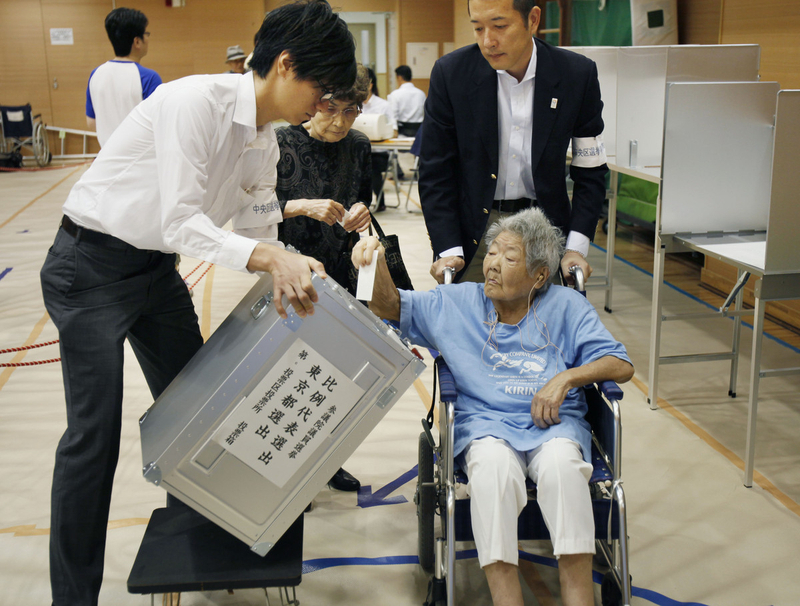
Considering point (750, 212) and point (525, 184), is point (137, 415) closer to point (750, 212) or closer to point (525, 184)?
point (525, 184)

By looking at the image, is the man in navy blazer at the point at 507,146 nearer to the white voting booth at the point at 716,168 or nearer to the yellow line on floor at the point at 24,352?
the white voting booth at the point at 716,168

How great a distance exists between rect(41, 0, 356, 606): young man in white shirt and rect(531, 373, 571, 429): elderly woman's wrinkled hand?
719 millimetres

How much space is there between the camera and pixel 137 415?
326cm

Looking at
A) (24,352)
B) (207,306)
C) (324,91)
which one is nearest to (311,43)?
(324,91)

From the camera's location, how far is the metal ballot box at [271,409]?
5.13 feet

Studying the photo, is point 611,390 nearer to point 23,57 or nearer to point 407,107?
point 407,107

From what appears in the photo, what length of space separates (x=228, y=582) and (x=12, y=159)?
11588 millimetres

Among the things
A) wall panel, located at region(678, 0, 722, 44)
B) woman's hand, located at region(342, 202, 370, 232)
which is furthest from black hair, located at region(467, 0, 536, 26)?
wall panel, located at region(678, 0, 722, 44)

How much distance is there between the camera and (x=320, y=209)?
7.01ft

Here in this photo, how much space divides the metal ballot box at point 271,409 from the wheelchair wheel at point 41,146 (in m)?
11.6

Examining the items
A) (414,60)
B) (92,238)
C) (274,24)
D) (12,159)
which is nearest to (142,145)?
(92,238)

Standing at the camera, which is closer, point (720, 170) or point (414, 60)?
point (720, 170)

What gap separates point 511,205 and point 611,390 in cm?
81

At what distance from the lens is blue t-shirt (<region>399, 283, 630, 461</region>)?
76.4 inches
